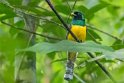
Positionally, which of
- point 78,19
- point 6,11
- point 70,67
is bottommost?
point 70,67

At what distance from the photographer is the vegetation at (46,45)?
24.2 inches

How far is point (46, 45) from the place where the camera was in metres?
0.85

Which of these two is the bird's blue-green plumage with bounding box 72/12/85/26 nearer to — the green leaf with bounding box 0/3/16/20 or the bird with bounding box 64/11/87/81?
the bird with bounding box 64/11/87/81

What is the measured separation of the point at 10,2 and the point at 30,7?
10cm

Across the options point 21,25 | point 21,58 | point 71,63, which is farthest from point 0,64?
point 21,25

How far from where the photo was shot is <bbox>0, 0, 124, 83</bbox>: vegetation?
62 centimetres

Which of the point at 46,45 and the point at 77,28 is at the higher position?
the point at 46,45

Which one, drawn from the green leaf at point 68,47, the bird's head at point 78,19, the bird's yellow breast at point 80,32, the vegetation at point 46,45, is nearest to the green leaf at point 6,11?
the vegetation at point 46,45

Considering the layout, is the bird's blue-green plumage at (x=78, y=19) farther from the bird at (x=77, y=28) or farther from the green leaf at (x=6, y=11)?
the green leaf at (x=6, y=11)

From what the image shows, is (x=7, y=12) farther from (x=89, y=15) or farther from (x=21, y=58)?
(x=89, y=15)

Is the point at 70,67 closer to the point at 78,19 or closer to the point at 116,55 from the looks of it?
the point at 78,19

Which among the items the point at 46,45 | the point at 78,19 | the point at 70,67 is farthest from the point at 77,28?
the point at 46,45

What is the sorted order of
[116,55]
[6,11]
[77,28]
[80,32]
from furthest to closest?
[77,28], [80,32], [6,11], [116,55]

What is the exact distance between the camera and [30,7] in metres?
1.72
